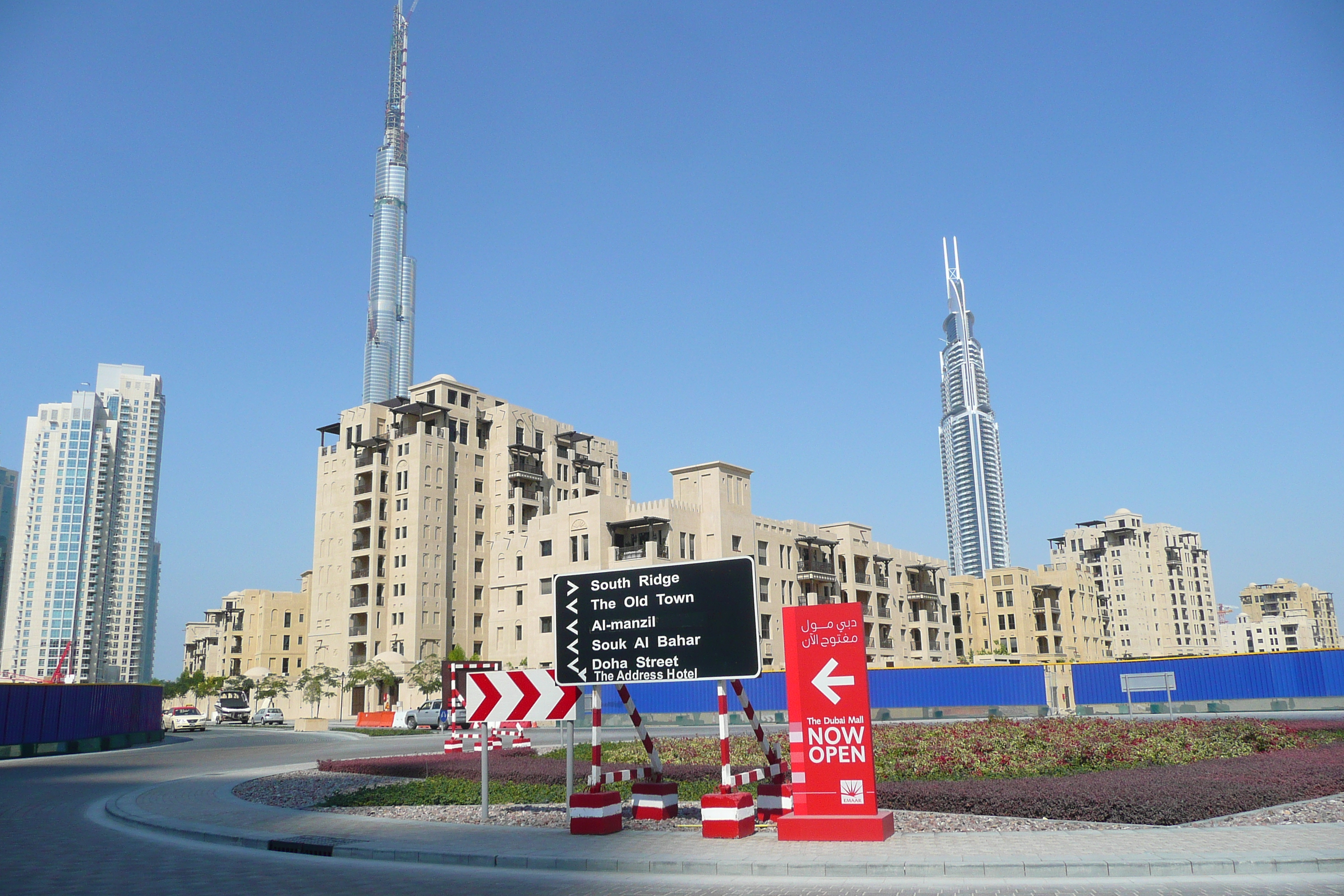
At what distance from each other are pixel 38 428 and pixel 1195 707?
194 metres

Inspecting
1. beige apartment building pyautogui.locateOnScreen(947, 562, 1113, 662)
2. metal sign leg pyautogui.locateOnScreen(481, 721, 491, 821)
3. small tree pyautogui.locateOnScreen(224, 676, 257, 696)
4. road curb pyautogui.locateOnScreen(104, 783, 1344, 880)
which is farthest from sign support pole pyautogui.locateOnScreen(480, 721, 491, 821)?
beige apartment building pyautogui.locateOnScreen(947, 562, 1113, 662)

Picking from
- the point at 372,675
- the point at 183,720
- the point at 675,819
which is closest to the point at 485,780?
the point at 675,819

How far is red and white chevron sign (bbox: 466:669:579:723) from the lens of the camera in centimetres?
1485

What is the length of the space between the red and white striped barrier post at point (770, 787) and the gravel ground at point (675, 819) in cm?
95

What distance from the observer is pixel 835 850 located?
11.4 m

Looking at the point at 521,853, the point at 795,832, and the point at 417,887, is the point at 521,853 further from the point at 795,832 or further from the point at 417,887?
the point at 795,832

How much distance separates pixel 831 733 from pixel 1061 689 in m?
38.7

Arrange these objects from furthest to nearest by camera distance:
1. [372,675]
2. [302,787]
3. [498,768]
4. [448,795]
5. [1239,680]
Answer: [372,675], [1239,680], [302,787], [498,768], [448,795]

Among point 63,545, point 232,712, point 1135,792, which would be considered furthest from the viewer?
point 63,545

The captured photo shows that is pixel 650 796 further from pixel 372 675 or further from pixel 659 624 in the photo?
pixel 372 675

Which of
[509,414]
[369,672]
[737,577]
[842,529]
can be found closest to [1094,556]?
[842,529]

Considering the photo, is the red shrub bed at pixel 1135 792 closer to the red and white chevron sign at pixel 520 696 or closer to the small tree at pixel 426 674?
the red and white chevron sign at pixel 520 696

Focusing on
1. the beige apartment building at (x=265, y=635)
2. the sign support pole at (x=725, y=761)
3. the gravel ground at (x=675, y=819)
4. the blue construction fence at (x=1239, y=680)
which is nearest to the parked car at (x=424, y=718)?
the blue construction fence at (x=1239, y=680)

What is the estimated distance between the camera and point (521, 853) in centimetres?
1185
